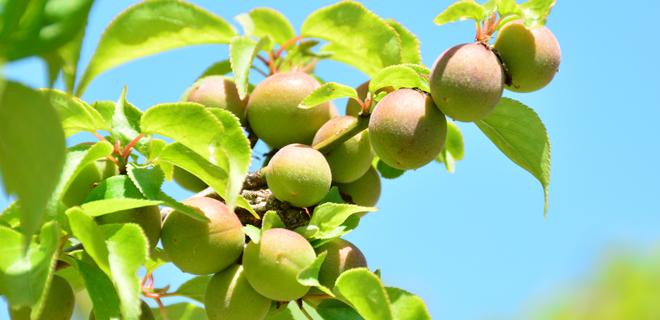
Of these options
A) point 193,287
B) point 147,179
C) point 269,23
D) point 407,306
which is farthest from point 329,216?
point 269,23

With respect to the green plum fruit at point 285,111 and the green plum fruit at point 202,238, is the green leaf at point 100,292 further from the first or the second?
the green plum fruit at point 285,111

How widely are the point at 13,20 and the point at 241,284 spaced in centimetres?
52

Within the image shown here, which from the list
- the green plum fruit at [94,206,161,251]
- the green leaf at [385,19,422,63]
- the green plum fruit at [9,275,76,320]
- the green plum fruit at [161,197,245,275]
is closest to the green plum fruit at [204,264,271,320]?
the green plum fruit at [161,197,245,275]

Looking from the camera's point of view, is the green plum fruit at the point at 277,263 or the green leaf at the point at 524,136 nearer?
the green plum fruit at the point at 277,263

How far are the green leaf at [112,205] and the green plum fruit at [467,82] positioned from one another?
0.44 m

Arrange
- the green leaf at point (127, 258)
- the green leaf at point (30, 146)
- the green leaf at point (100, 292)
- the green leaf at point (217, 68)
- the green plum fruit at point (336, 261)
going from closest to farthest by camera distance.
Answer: the green leaf at point (30, 146)
the green leaf at point (127, 258)
the green leaf at point (100, 292)
the green plum fruit at point (336, 261)
the green leaf at point (217, 68)

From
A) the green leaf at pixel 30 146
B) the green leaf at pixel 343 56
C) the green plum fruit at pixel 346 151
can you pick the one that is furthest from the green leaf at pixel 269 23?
the green leaf at pixel 30 146

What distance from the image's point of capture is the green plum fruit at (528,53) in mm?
761

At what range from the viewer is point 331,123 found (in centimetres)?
89

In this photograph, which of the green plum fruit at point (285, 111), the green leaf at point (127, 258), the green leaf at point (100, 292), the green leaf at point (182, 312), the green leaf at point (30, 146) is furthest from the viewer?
the green leaf at point (182, 312)

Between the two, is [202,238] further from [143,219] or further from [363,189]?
[363,189]

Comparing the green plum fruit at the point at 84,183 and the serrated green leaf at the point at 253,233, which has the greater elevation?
the serrated green leaf at the point at 253,233

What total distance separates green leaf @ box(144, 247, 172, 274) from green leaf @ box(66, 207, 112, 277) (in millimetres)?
175

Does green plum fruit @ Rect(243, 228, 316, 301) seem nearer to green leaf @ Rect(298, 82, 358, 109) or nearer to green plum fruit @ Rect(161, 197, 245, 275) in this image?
green plum fruit @ Rect(161, 197, 245, 275)
